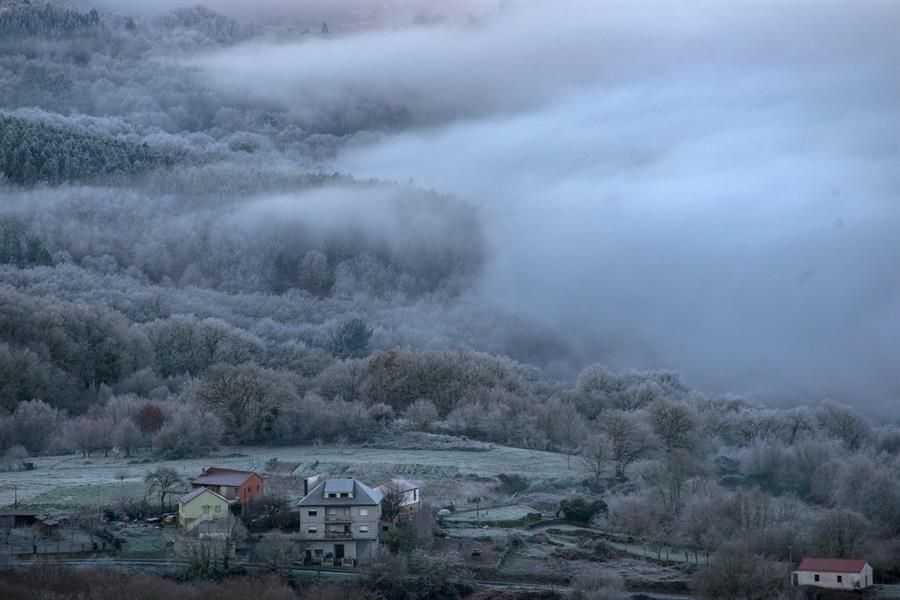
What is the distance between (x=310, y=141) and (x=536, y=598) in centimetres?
14786

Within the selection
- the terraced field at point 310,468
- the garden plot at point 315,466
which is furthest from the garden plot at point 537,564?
the terraced field at point 310,468

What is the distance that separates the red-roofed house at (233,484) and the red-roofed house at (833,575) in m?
16.3

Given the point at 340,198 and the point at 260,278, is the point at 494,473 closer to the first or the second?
the point at 260,278

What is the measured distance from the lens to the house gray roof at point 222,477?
162 ft

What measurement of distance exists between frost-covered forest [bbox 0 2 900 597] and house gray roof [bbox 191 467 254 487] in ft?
33.3

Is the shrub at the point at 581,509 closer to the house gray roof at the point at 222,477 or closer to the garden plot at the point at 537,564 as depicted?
the garden plot at the point at 537,564

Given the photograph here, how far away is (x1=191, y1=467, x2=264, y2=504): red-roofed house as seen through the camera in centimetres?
4888

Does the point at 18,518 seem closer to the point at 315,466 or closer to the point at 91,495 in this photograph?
the point at 91,495

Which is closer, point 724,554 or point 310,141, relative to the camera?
point 724,554

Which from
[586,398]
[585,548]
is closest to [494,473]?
[585,548]

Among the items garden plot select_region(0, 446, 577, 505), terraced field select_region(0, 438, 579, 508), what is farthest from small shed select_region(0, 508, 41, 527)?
garden plot select_region(0, 446, 577, 505)

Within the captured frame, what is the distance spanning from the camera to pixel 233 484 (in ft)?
161

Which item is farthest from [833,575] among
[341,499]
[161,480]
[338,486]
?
[161,480]

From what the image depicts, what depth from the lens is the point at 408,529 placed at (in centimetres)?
4662
